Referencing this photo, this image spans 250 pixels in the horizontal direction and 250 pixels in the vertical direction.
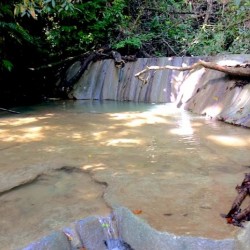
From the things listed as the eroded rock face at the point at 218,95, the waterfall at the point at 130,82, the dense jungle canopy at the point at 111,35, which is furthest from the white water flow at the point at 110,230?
the dense jungle canopy at the point at 111,35

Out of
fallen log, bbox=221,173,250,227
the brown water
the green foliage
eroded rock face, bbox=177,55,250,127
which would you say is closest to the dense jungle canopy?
the green foliage

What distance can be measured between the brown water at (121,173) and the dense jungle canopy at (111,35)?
3.26m

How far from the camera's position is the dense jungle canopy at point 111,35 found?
23.8 feet

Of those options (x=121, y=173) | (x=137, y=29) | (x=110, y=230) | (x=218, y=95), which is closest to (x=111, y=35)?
(x=137, y=29)

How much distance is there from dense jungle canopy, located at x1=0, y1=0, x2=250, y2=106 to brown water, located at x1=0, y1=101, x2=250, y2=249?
3264 mm

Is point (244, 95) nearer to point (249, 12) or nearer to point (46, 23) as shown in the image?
point (249, 12)

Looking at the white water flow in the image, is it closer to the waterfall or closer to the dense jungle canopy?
the waterfall

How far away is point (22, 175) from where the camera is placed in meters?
2.48

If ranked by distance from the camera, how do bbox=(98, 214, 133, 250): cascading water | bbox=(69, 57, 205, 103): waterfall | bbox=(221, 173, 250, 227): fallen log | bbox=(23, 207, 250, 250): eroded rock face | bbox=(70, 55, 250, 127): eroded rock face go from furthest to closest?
bbox=(69, 57, 205, 103): waterfall, bbox=(70, 55, 250, 127): eroded rock face, bbox=(98, 214, 133, 250): cascading water, bbox=(221, 173, 250, 227): fallen log, bbox=(23, 207, 250, 250): eroded rock face

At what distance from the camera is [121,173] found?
2479mm

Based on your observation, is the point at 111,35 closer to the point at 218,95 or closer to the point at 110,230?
the point at 218,95

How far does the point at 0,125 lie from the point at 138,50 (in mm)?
4132

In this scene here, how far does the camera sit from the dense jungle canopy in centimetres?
727

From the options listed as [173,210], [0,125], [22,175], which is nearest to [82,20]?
[0,125]
